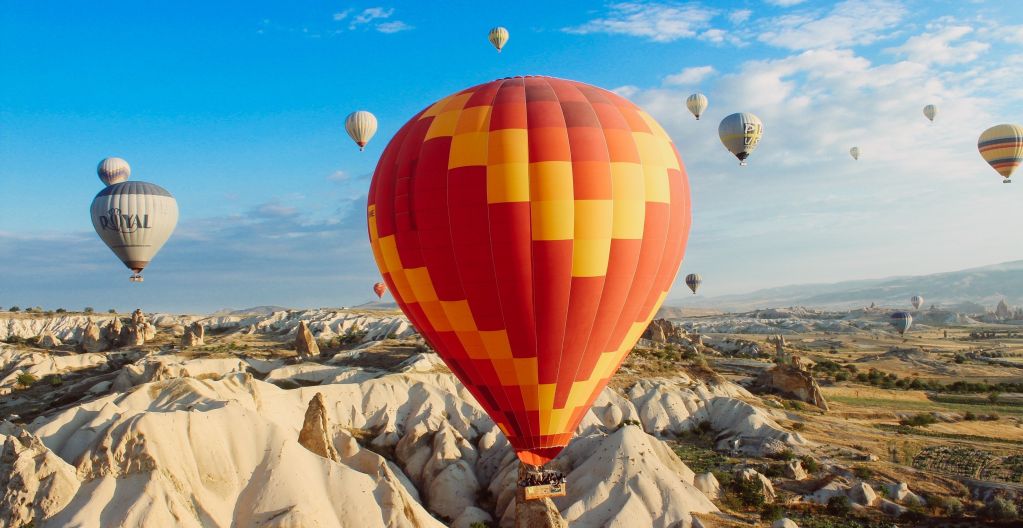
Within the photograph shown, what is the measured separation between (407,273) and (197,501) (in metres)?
12.8

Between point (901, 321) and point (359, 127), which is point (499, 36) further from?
point (901, 321)

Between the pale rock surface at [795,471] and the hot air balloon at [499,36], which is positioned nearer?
the pale rock surface at [795,471]

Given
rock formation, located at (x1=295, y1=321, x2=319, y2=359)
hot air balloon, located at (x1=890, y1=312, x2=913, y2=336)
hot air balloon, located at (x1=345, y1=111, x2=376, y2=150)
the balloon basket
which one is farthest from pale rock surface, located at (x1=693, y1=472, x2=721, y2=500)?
hot air balloon, located at (x1=890, y1=312, x2=913, y2=336)

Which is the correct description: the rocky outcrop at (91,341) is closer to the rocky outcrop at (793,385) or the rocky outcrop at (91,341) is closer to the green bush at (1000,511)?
the rocky outcrop at (793,385)

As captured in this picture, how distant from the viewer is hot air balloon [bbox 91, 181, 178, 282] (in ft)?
140

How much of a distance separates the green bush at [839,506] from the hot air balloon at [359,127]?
38.7m

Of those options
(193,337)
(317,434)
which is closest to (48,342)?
(193,337)

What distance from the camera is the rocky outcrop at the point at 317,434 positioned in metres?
31.5

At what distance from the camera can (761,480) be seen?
102 feet

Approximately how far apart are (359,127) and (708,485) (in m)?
35.3

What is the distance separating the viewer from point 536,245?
54.9 ft

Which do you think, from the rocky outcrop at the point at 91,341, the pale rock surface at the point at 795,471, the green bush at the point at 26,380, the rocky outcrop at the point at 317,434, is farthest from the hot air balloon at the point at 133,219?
the rocky outcrop at the point at 91,341

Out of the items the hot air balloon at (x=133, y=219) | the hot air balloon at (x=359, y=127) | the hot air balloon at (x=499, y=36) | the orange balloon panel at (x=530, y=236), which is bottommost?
the orange balloon panel at (x=530, y=236)

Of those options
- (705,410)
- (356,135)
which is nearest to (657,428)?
(705,410)
